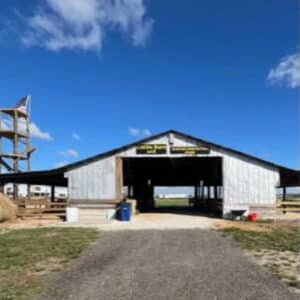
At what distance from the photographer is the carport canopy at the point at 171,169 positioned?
23.1 m

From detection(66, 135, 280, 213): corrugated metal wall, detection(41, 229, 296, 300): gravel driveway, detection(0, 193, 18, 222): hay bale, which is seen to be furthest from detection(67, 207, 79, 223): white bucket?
detection(41, 229, 296, 300): gravel driveway

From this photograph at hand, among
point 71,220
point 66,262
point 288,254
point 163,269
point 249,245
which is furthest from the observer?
point 71,220

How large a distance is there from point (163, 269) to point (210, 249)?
2.73 meters

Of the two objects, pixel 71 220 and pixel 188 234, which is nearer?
pixel 188 234

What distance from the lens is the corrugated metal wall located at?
19.1 metres

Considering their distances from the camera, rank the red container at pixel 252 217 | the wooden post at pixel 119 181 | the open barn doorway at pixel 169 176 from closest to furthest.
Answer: the red container at pixel 252 217 < the wooden post at pixel 119 181 < the open barn doorway at pixel 169 176

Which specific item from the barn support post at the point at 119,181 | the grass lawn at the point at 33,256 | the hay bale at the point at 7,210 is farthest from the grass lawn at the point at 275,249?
the hay bale at the point at 7,210

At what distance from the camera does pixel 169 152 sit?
19844 mm

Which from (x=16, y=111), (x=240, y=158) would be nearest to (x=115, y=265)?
(x=240, y=158)

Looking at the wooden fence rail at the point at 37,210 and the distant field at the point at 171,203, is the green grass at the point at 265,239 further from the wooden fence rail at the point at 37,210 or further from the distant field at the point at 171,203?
the distant field at the point at 171,203

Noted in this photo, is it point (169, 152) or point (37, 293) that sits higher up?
point (169, 152)

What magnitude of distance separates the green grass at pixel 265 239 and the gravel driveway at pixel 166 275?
0.78 metres

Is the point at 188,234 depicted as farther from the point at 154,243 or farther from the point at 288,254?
the point at 288,254

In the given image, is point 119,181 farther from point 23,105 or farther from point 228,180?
point 23,105
